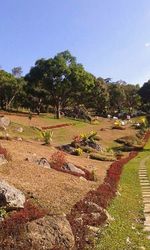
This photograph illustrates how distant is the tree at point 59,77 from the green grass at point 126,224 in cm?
5551

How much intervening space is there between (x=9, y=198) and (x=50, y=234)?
6.19 feet

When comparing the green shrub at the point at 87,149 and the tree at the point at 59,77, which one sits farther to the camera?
the tree at the point at 59,77

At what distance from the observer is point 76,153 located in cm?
3152

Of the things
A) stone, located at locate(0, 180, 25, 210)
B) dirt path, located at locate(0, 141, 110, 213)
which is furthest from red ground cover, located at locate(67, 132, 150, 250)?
stone, located at locate(0, 180, 25, 210)

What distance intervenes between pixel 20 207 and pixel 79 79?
215ft

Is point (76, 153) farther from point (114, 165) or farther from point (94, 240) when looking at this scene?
point (94, 240)

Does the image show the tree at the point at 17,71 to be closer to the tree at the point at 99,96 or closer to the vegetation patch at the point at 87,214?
the tree at the point at 99,96

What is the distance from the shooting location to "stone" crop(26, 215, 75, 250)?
9741mm

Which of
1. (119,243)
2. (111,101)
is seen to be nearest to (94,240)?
(119,243)

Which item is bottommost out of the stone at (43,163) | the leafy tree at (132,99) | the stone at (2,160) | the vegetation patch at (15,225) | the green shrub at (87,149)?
the green shrub at (87,149)

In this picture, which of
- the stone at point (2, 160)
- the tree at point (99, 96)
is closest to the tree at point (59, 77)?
the tree at point (99, 96)

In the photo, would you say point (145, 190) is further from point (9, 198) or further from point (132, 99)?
point (132, 99)

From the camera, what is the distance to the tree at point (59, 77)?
7456 cm

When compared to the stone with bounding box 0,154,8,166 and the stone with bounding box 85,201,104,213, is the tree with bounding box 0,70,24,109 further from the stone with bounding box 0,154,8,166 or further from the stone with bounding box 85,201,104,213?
the stone with bounding box 85,201,104,213
